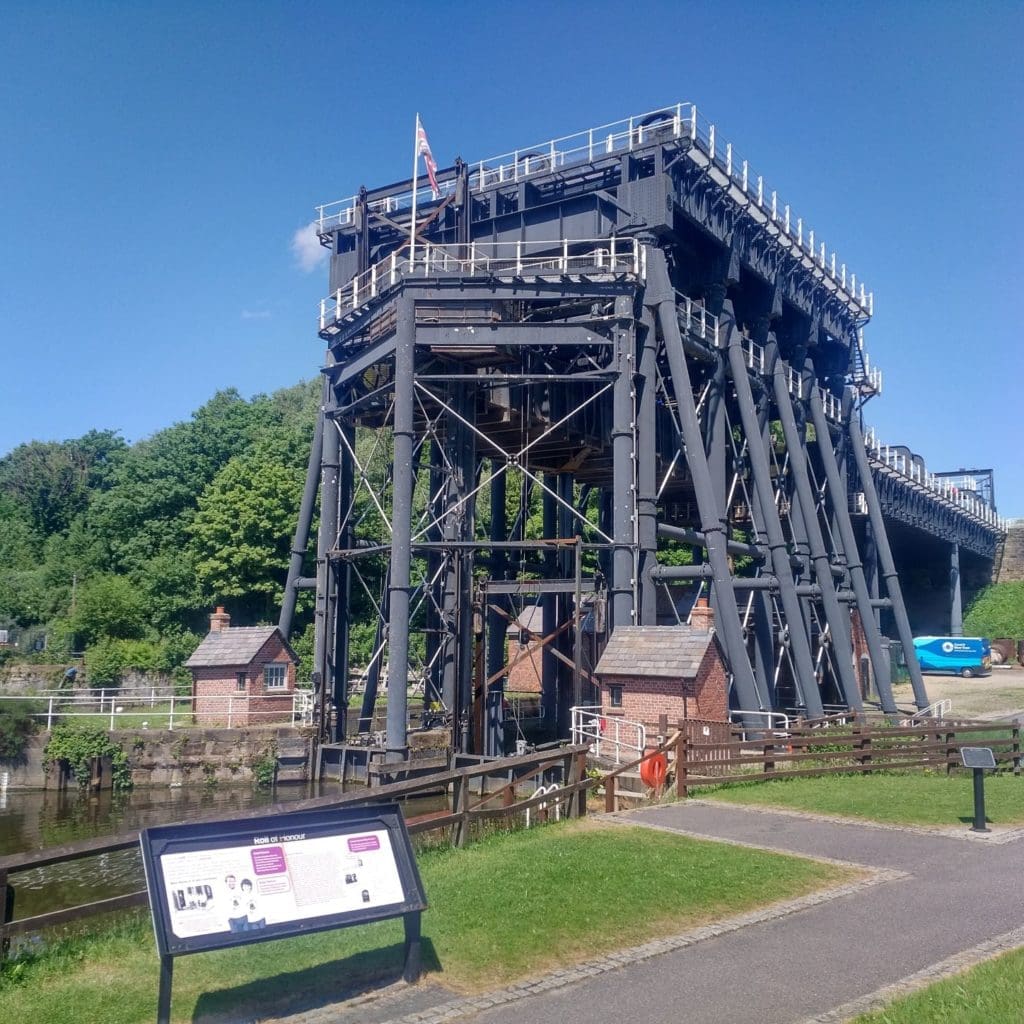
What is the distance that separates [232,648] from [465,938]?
21.7 meters

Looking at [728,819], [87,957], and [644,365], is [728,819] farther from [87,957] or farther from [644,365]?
[644,365]

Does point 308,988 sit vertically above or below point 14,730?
below

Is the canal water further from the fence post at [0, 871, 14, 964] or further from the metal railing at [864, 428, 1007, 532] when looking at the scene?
the metal railing at [864, 428, 1007, 532]

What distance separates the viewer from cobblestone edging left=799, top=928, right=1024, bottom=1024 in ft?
20.0

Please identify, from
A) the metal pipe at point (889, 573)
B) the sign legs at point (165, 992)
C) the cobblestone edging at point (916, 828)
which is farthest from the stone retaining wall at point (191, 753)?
the metal pipe at point (889, 573)

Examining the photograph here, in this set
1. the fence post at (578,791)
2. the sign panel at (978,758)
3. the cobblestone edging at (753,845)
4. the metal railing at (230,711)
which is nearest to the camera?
the cobblestone edging at (753,845)

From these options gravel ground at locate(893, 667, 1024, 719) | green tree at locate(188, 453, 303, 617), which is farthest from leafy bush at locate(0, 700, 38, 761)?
gravel ground at locate(893, 667, 1024, 719)

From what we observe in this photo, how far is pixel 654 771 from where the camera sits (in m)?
14.3

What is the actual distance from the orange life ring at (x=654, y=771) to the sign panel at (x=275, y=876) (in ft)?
25.8

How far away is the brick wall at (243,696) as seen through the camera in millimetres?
27359

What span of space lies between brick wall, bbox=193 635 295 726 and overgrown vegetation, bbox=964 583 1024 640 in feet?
158

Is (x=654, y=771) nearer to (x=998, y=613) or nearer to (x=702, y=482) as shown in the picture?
(x=702, y=482)

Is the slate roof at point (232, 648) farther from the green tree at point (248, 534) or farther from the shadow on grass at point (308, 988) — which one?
the shadow on grass at point (308, 988)

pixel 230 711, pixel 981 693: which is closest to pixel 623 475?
pixel 230 711
